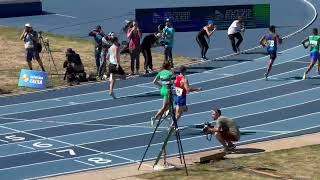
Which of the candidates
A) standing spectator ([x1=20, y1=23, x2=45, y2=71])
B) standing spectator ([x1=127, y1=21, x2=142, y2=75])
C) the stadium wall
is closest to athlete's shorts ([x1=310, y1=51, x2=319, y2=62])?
standing spectator ([x1=127, y1=21, x2=142, y2=75])

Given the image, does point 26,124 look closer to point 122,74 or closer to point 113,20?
point 122,74

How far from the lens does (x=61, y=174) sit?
59.1ft

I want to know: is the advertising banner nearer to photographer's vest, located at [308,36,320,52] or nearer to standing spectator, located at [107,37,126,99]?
photographer's vest, located at [308,36,320,52]

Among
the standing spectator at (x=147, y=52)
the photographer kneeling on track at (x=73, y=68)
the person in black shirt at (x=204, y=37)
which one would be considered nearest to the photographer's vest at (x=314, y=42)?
the person in black shirt at (x=204, y=37)

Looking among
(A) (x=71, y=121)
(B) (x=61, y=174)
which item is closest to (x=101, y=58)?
(A) (x=71, y=121)

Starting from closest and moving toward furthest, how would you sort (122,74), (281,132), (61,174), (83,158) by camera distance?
(61,174)
(83,158)
(281,132)
(122,74)

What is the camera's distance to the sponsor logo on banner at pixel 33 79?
27.4 metres

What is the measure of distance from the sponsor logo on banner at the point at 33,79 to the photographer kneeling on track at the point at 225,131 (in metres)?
9.11

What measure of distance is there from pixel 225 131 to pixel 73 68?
9319 millimetres

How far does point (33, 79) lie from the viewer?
27516 millimetres

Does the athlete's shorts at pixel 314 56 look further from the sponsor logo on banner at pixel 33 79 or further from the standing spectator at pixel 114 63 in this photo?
the sponsor logo on banner at pixel 33 79

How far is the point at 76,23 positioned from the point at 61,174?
70.9 ft

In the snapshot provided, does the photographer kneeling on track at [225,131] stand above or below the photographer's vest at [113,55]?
below

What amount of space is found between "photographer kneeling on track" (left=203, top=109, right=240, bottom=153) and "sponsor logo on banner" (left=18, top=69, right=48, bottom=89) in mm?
9107
